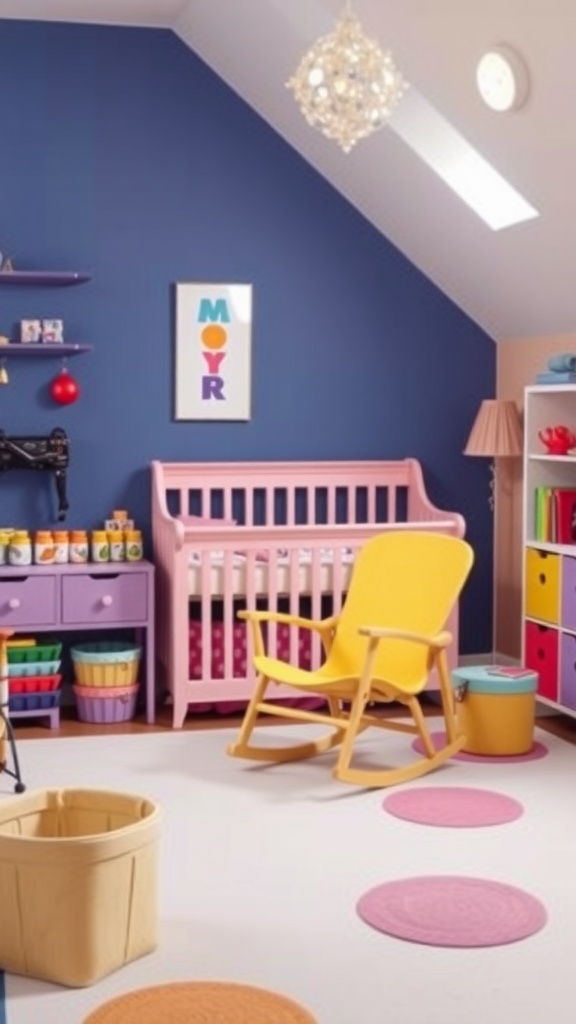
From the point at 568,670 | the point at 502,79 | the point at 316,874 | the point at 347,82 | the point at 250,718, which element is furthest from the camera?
the point at 568,670

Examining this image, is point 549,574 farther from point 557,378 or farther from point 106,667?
point 106,667

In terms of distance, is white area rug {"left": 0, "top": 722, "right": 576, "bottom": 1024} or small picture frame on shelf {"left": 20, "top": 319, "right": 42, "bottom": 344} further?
small picture frame on shelf {"left": 20, "top": 319, "right": 42, "bottom": 344}

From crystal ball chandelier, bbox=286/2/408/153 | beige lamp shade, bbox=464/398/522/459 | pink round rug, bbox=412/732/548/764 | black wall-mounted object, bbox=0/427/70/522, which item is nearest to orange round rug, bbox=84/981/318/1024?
pink round rug, bbox=412/732/548/764

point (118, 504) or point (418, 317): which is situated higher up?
point (418, 317)

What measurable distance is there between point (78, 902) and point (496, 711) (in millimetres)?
2180

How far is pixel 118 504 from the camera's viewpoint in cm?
588

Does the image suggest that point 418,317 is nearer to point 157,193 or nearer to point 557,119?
point 157,193

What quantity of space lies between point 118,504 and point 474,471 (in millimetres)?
1573

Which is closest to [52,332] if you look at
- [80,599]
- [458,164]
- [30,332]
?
[30,332]

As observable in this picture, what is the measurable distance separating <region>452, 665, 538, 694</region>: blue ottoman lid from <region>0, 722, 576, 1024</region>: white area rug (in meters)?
0.25

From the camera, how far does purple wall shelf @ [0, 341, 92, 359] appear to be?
5594mm

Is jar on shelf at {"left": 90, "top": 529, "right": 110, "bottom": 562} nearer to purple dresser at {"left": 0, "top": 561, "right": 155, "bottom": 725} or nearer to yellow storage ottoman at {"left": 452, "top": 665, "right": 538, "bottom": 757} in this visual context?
purple dresser at {"left": 0, "top": 561, "right": 155, "bottom": 725}

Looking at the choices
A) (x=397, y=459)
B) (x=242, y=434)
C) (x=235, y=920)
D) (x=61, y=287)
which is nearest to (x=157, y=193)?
(x=61, y=287)

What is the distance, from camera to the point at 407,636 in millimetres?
4531
